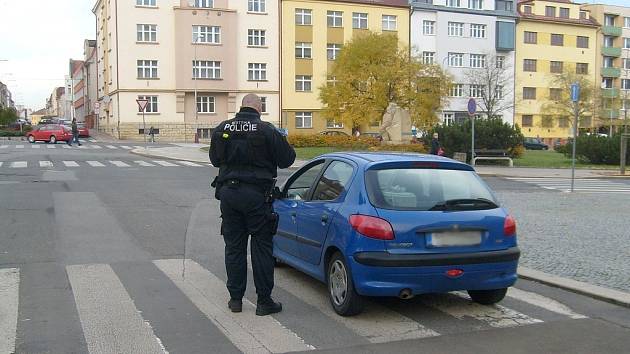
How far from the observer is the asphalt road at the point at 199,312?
16.2 feet

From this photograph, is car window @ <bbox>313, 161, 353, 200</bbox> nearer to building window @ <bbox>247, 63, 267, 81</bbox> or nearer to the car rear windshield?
the car rear windshield

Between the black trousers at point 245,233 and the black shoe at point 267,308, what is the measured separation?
5 cm

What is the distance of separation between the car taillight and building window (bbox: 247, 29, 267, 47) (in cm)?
5506

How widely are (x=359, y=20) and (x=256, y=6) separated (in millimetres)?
10446

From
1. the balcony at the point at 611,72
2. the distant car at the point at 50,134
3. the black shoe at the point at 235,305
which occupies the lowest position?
the black shoe at the point at 235,305

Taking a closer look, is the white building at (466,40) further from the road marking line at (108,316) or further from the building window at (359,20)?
the road marking line at (108,316)

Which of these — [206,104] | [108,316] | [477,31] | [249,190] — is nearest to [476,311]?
[249,190]

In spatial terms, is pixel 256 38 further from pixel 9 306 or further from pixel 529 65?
pixel 9 306

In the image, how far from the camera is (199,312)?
582cm

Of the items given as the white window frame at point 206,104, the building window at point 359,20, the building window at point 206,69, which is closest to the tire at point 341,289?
the building window at point 206,69

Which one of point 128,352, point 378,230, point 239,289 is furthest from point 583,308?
point 128,352

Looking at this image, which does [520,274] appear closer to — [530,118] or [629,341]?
[629,341]

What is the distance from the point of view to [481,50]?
6731 centimetres

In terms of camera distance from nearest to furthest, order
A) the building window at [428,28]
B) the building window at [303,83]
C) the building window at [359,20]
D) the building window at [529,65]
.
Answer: the building window at [303,83]
the building window at [359,20]
the building window at [428,28]
the building window at [529,65]
